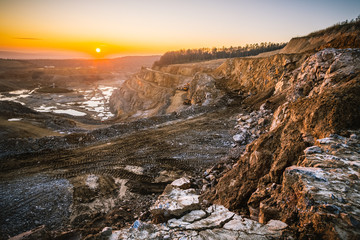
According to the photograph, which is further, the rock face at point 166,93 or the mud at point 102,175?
the rock face at point 166,93

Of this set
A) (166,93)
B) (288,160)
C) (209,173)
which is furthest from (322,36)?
(288,160)

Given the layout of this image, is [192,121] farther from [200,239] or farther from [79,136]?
[200,239]

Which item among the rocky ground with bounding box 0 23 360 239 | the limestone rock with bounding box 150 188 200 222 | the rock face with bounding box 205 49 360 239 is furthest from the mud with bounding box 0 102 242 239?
the rock face with bounding box 205 49 360 239

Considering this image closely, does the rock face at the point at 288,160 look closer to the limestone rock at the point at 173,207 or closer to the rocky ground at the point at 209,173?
the rocky ground at the point at 209,173

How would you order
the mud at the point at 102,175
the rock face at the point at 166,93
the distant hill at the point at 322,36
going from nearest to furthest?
the mud at the point at 102,175
the rock face at the point at 166,93
the distant hill at the point at 322,36

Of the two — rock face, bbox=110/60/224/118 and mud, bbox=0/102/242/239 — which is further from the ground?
Answer: rock face, bbox=110/60/224/118

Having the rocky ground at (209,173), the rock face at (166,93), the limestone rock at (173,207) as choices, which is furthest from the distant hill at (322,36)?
the limestone rock at (173,207)

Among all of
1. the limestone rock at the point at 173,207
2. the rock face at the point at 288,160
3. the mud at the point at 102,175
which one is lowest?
the mud at the point at 102,175

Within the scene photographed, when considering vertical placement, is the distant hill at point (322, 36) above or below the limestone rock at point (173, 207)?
above

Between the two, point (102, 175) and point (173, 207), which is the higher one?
point (173, 207)

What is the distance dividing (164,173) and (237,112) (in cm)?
1127

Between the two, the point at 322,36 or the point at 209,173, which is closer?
the point at 209,173

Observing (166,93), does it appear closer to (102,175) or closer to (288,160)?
(102,175)

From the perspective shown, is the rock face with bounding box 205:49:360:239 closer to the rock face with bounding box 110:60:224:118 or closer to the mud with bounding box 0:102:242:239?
the mud with bounding box 0:102:242:239
